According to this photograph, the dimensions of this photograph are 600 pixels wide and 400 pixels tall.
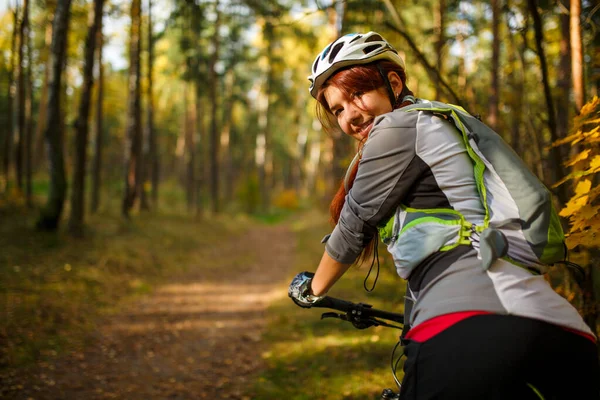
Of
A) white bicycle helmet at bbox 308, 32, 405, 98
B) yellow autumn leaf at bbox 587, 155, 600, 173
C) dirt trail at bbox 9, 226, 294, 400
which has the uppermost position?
white bicycle helmet at bbox 308, 32, 405, 98

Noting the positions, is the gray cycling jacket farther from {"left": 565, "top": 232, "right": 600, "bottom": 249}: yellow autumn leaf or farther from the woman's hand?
{"left": 565, "top": 232, "right": 600, "bottom": 249}: yellow autumn leaf

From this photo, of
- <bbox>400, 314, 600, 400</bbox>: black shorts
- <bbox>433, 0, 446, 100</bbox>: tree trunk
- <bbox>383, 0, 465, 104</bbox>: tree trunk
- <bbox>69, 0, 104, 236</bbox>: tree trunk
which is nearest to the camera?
<bbox>400, 314, 600, 400</bbox>: black shorts

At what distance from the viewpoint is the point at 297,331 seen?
7.02 m

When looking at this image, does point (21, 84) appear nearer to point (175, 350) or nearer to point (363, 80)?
point (175, 350)

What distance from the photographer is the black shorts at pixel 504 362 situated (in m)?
1.42

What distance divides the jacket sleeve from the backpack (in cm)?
20

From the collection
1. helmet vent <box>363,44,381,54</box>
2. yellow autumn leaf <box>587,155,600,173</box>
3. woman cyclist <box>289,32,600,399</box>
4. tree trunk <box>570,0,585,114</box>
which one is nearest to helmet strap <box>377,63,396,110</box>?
woman cyclist <box>289,32,600,399</box>

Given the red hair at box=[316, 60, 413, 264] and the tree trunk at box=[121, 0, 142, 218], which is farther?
the tree trunk at box=[121, 0, 142, 218]

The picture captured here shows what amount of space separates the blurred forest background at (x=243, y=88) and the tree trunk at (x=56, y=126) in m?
0.02

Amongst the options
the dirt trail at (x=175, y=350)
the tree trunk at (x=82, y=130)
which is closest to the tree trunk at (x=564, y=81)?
the dirt trail at (x=175, y=350)

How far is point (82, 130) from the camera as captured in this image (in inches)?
420

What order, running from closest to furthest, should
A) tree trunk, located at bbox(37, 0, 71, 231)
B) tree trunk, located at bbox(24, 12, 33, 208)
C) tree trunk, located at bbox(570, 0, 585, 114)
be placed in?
tree trunk, located at bbox(570, 0, 585, 114) → tree trunk, located at bbox(37, 0, 71, 231) → tree trunk, located at bbox(24, 12, 33, 208)

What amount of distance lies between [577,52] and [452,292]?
2767 millimetres

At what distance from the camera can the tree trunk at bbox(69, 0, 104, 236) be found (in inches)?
419
